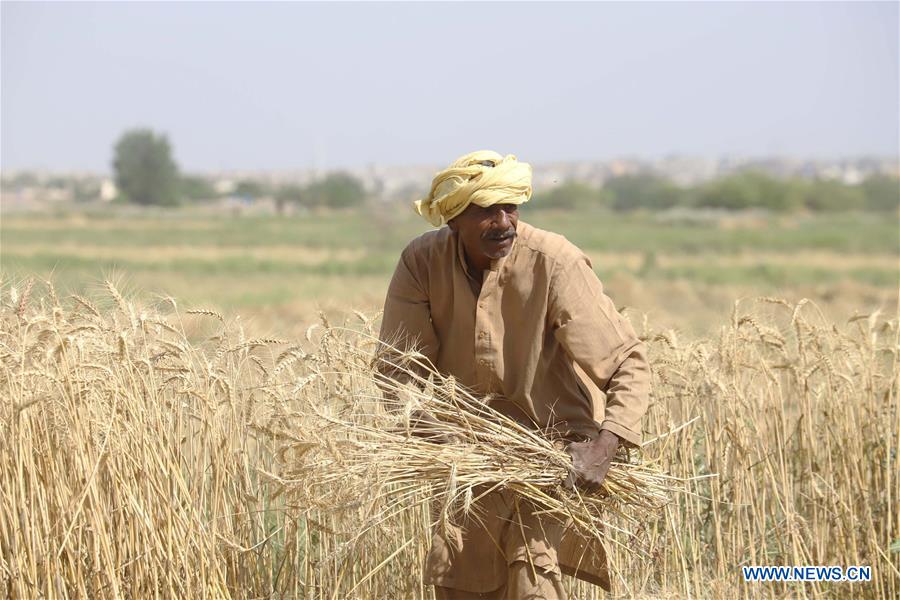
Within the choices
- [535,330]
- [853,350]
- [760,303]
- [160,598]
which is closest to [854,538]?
[853,350]

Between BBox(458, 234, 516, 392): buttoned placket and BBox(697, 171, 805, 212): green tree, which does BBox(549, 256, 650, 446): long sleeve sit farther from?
BBox(697, 171, 805, 212): green tree

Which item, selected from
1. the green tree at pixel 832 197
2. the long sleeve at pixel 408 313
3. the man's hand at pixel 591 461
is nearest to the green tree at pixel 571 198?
the green tree at pixel 832 197

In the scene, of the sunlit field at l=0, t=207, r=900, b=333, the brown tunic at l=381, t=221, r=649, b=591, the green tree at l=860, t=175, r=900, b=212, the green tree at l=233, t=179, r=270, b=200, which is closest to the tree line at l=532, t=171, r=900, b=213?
the green tree at l=860, t=175, r=900, b=212

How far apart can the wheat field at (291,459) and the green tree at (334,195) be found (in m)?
92.8

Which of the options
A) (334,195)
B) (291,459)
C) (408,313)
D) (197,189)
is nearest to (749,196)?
(334,195)

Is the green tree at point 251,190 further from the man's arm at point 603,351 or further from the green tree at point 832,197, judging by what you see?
the man's arm at point 603,351

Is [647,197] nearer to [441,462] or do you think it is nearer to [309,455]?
[309,455]

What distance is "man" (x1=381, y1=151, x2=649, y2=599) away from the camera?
338 cm

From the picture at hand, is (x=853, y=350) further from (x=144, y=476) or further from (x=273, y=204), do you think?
(x=273, y=204)

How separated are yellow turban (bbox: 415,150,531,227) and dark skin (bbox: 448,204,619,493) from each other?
4cm

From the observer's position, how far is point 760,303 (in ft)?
17.2

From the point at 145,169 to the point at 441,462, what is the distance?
329 ft

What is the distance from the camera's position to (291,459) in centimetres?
384

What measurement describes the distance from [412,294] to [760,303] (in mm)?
2226
